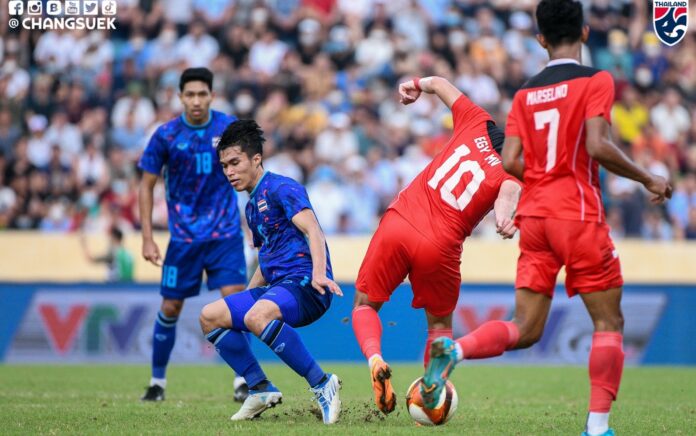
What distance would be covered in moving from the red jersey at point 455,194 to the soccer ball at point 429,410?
1017 mm

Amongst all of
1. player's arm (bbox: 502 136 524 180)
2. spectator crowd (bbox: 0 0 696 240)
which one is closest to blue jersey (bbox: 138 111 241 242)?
player's arm (bbox: 502 136 524 180)

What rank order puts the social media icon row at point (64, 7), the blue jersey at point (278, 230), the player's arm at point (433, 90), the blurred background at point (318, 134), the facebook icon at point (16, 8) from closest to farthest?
1. the blue jersey at point (278, 230)
2. the player's arm at point (433, 90)
3. the blurred background at point (318, 134)
4. the social media icon row at point (64, 7)
5. the facebook icon at point (16, 8)

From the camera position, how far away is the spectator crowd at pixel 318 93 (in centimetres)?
1836

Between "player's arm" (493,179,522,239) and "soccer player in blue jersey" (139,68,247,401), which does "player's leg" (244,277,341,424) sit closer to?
"player's arm" (493,179,522,239)

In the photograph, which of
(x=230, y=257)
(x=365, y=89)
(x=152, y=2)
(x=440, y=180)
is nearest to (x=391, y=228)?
(x=440, y=180)

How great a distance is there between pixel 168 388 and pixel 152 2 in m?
12.3

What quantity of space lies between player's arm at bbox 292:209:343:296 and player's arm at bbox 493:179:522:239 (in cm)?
115

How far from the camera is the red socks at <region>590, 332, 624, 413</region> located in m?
6.16

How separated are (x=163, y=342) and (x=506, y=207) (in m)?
4.04

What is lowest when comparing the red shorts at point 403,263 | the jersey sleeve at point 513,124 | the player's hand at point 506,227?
the red shorts at point 403,263

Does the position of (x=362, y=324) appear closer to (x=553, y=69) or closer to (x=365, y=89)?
(x=553, y=69)

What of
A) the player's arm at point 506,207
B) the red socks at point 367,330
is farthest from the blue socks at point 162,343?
the player's arm at point 506,207

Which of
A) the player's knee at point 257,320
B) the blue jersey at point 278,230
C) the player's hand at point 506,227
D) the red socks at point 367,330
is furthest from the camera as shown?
the blue jersey at point 278,230

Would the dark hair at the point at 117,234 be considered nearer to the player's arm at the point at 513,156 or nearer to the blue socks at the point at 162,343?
the blue socks at the point at 162,343
